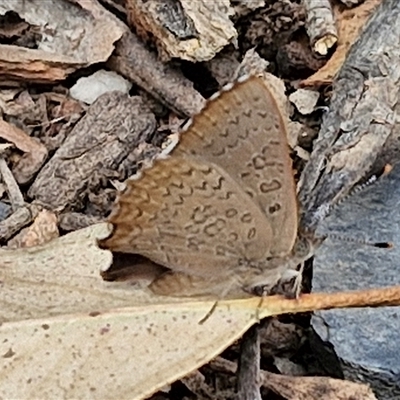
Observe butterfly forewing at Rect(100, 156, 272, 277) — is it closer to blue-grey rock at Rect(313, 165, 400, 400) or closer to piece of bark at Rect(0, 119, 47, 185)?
blue-grey rock at Rect(313, 165, 400, 400)

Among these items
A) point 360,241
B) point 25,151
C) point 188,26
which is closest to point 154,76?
point 188,26

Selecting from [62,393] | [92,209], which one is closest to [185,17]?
[92,209]

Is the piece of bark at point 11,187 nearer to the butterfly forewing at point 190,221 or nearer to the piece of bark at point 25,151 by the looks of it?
the piece of bark at point 25,151

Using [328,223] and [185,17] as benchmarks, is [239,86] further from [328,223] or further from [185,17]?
[185,17]

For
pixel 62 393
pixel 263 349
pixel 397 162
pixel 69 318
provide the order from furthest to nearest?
1. pixel 397 162
2. pixel 263 349
3. pixel 69 318
4. pixel 62 393

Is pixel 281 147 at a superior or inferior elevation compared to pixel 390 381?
superior

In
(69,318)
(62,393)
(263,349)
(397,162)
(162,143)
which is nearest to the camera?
(62,393)
